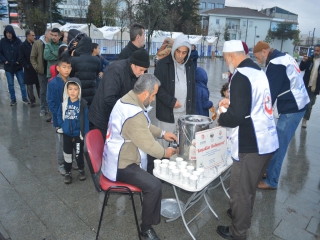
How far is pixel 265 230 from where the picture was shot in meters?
2.72

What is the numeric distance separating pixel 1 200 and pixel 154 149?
6.48ft

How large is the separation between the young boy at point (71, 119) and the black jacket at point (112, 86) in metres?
0.40

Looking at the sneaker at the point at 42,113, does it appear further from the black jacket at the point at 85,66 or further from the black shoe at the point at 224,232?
the black shoe at the point at 224,232

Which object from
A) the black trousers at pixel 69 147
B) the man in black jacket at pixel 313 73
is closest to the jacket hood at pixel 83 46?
the black trousers at pixel 69 147

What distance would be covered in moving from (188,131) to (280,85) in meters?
1.27

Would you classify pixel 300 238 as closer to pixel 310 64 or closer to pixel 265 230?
pixel 265 230

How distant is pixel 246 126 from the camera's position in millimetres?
2168

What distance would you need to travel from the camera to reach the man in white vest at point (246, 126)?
2.08m

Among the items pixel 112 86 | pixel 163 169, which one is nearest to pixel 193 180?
pixel 163 169

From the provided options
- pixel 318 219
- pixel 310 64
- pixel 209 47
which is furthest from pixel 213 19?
pixel 318 219

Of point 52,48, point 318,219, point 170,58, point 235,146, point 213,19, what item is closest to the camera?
point 235,146

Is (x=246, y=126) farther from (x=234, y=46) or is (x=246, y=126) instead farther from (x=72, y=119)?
(x=72, y=119)

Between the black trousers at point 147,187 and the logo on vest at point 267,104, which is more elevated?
the logo on vest at point 267,104

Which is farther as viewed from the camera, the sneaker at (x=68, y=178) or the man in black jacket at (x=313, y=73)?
the man in black jacket at (x=313, y=73)
